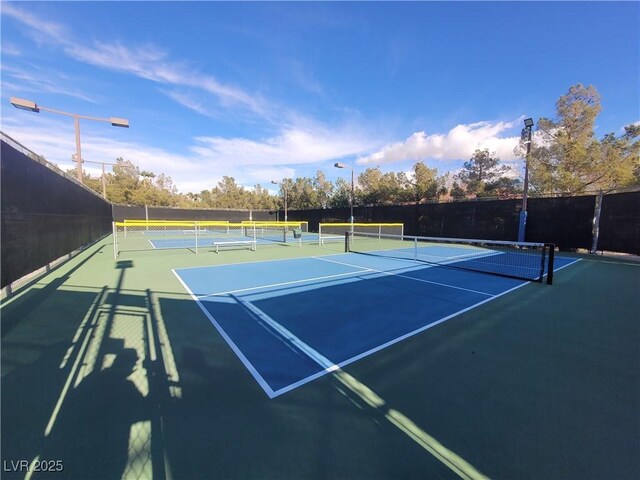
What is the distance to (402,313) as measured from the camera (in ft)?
16.7

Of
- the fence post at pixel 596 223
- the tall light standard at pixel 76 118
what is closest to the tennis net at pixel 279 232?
the tall light standard at pixel 76 118

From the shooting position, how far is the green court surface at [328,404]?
2010 millimetres

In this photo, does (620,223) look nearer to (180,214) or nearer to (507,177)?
(507,177)

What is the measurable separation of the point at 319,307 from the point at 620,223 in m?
16.0

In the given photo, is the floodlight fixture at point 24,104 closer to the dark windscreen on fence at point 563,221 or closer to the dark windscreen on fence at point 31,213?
the dark windscreen on fence at point 31,213

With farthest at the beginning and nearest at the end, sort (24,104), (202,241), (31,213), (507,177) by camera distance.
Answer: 1. (507,177)
2. (202,241)
3. (24,104)
4. (31,213)

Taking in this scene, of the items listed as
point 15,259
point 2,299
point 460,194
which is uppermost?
point 460,194

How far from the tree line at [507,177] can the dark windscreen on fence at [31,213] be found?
17255mm

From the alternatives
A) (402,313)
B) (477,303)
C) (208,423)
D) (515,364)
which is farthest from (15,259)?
(477,303)

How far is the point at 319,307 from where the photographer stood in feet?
17.6

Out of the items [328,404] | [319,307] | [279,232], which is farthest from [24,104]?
[279,232]

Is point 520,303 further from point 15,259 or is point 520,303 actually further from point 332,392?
point 15,259

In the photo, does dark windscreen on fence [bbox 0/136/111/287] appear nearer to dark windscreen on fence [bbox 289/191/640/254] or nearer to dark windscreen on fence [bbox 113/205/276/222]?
dark windscreen on fence [bbox 289/191/640/254]

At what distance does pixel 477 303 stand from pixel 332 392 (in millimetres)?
4367
